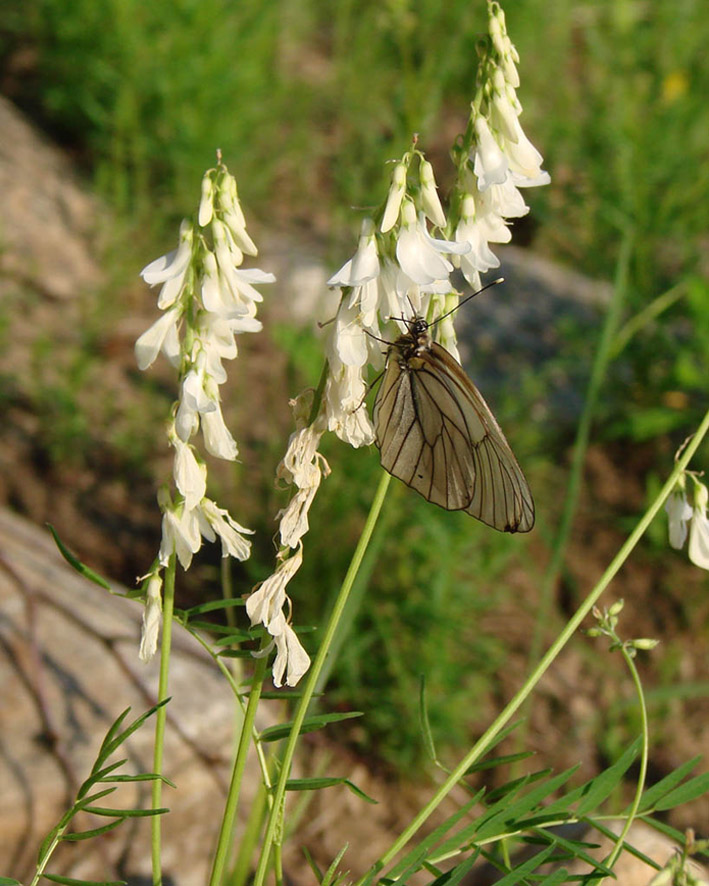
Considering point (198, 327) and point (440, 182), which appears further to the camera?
point (440, 182)

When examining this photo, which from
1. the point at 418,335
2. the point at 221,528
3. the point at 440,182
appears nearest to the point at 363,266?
the point at 418,335

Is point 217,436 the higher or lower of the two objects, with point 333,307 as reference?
lower

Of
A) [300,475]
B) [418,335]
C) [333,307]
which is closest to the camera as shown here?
[300,475]

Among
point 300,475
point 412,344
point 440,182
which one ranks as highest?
point 440,182

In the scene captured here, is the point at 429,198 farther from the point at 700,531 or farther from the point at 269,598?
the point at 700,531

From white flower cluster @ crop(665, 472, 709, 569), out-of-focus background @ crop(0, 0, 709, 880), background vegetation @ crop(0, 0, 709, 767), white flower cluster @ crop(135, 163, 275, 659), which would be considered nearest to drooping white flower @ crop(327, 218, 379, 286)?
white flower cluster @ crop(135, 163, 275, 659)

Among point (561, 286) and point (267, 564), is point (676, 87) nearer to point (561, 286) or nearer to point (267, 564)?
point (561, 286)

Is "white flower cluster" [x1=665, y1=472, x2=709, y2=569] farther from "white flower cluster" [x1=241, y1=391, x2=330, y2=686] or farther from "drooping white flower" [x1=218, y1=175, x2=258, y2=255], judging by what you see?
"drooping white flower" [x1=218, y1=175, x2=258, y2=255]
